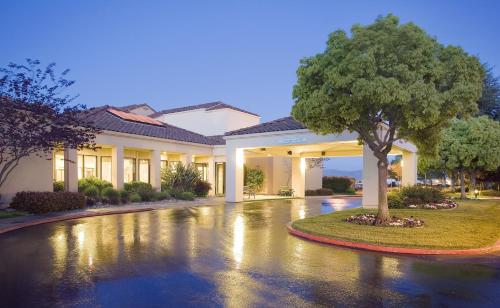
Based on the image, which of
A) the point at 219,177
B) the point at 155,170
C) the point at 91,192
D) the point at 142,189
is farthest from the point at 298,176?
the point at 91,192

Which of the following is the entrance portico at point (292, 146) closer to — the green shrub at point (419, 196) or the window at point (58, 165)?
the green shrub at point (419, 196)

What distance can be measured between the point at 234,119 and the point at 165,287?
1241 inches

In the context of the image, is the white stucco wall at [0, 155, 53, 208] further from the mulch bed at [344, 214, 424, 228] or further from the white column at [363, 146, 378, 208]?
the white column at [363, 146, 378, 208]

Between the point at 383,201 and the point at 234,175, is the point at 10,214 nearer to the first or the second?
the point at 234,175

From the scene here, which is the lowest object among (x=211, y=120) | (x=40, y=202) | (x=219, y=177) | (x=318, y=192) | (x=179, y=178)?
(x=318, y=192)

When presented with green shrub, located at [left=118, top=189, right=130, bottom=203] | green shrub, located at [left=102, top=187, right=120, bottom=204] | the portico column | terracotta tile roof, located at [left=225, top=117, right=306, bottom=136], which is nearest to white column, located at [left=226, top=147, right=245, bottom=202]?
terracotta tile roof, located at [left=225, top=117, right=306, bottom=136]

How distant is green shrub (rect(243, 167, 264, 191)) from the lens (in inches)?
1319

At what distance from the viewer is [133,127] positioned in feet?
87.7

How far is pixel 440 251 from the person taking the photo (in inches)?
363

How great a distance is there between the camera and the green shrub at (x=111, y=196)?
21250 millimetres

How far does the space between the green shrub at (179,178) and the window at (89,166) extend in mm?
4707

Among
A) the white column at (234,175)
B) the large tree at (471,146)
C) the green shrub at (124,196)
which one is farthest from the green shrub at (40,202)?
the large tree at (471,146)

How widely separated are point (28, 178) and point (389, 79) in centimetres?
1686

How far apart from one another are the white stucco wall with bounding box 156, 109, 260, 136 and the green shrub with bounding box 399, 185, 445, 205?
1958 centimetres
